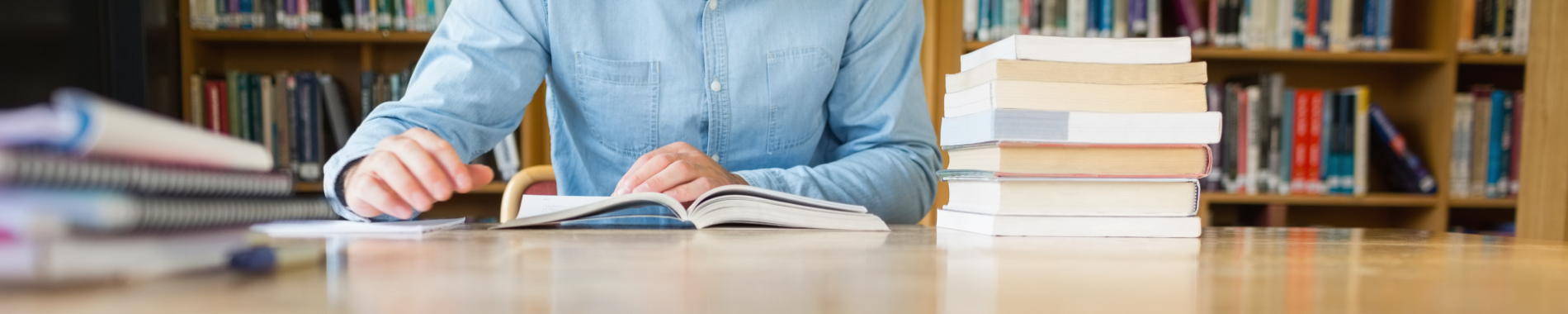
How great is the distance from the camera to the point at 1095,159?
755mm

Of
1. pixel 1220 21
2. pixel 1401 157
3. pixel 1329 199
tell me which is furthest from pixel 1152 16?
pixel 1401 157

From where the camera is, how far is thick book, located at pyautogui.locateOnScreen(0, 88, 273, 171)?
27 cm

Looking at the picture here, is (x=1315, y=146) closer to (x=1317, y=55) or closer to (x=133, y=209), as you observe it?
(x=1317, y=55)

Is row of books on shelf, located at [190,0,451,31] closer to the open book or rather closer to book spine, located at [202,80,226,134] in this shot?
book spine, located at [202,80,226,134]

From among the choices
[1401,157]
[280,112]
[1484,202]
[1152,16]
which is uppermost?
[1152,16]

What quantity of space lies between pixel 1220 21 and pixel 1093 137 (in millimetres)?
1649

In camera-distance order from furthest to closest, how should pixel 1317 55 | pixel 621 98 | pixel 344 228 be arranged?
pixel 1317 55 → pixel 621 98 → pixel 344 228

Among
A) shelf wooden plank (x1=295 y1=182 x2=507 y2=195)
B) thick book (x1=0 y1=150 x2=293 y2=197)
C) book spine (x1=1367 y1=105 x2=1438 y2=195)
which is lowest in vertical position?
shelf wooden plank (x1=295 y1=182 x2=507 y2=195)

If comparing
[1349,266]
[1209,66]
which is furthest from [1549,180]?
[1349,266]

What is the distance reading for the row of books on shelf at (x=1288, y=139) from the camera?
2160 mm

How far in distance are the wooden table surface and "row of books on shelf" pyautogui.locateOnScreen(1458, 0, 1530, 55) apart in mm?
1917

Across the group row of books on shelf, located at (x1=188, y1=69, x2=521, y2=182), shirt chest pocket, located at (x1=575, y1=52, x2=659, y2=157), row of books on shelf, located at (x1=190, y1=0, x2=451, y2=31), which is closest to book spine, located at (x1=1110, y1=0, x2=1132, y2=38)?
shirt chest pocket, located at (x1=575, y1=52, x2=659, y2=157)

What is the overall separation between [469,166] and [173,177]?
17.2 inches

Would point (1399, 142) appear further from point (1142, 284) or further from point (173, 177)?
point (173, 177)
